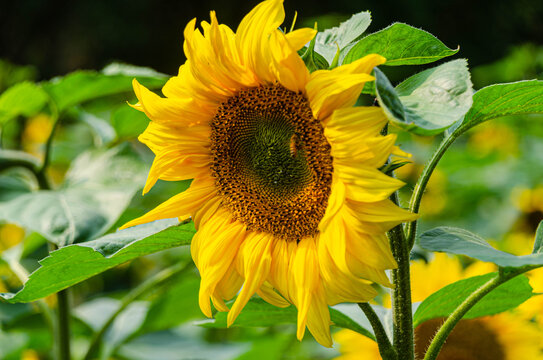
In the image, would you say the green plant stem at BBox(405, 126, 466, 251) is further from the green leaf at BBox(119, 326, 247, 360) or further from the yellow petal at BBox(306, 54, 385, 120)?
the green leaf at BBox(119, 326, 247, 360)

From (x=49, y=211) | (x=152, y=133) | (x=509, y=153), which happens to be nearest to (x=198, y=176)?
(x=152, y=133)

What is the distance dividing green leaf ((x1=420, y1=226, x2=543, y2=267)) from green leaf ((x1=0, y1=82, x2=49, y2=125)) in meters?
0.75

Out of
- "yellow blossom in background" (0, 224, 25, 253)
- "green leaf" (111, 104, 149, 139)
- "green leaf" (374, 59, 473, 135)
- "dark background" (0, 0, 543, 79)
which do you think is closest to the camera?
"green leaf" (374, 59, 473, 135)

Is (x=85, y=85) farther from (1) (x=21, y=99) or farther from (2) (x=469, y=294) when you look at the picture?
Answer: (2) (x=469, y=294)

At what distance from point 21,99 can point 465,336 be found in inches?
31.0

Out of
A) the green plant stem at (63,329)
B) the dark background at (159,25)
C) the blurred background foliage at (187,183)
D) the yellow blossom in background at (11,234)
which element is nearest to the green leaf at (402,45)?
the blurred background foliage at (187,183)

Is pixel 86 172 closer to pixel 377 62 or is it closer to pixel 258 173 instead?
pixel 258 173

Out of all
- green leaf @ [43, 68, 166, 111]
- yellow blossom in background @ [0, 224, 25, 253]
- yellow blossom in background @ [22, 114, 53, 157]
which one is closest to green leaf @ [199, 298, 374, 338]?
green leaf @ [43, 68, 166, 111]

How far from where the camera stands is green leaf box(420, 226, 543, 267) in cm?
45

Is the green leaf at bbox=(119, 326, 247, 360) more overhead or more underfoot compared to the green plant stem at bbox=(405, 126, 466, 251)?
more underfoot

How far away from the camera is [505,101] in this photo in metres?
0.53

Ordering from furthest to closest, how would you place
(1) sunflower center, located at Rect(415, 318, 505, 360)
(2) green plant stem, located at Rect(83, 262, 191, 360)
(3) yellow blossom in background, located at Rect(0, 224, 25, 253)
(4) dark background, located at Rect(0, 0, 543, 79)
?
(4) dark background, located at Rect(0, 0, 543, 79) → (3) yellow blossom in background, located at Rect(0, 224, 25, 253) → (2) green plant stem, located at Rect(83, 262, 191, 360) → (1) sunflower center, located at Rect(415, 318, 505, 360)

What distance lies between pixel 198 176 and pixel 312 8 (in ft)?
14.2

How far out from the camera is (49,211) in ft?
2.73
